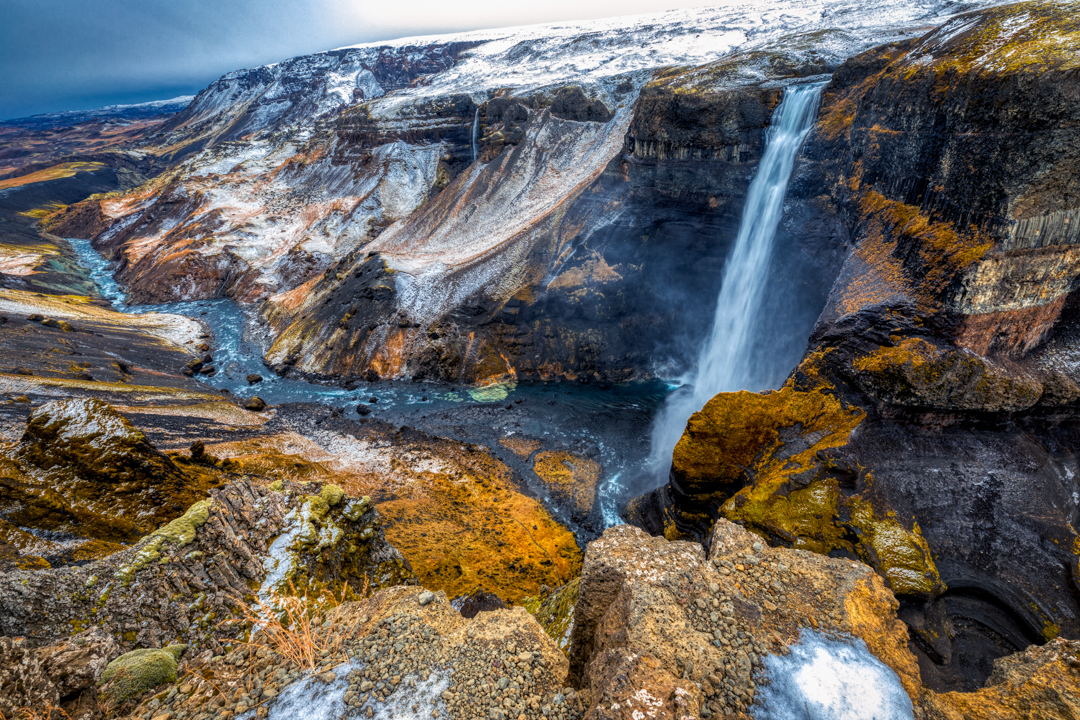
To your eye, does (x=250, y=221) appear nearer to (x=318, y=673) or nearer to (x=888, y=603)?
(x=318, y=673)

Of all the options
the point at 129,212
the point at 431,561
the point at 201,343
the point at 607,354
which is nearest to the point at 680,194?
the point at 607,354

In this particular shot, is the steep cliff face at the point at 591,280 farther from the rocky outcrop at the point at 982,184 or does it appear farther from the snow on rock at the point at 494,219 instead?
the rocky outcrop at the point at 982,184

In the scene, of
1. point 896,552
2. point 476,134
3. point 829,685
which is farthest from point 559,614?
point 476,134

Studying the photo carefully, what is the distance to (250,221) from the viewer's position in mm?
60344

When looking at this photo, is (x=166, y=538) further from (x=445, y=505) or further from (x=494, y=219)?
(x=494, y=219)

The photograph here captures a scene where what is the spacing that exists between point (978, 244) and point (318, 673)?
1995cm

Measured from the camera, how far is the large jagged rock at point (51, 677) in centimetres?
558

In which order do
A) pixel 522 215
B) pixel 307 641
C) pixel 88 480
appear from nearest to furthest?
pixel 307 641
pixel 88 480
pixel 522 215

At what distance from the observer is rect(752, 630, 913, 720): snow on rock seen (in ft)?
18.3

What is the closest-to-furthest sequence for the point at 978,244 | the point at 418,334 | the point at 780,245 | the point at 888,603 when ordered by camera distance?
the point at 888,603, the point at 978,244, the point at 780,245, the point at 418,334

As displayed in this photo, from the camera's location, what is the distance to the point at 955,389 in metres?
14.3

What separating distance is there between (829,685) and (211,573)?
10.7 m

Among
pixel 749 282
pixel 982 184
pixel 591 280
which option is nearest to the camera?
pixel 982 184

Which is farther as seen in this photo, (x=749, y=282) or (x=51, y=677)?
(x=749, y=282)
